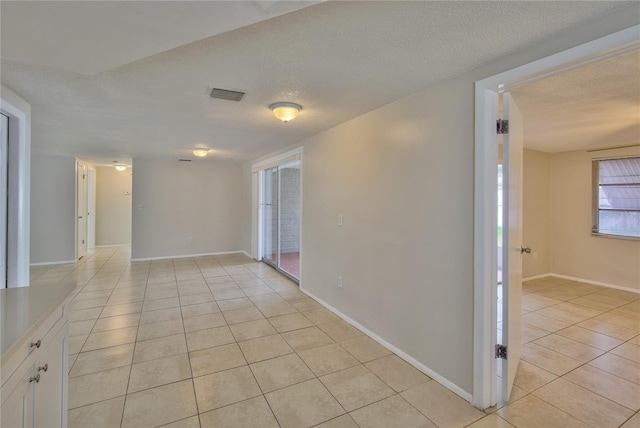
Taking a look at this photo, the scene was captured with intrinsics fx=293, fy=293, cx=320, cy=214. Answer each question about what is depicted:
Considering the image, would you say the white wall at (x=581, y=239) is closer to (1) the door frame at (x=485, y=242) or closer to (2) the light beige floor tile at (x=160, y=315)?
(1) the door frame at (x=485, y=242)

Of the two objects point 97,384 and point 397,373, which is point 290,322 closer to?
point 397,373

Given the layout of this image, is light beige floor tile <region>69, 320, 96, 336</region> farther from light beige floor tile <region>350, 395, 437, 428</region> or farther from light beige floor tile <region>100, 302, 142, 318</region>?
light beige floor tile <region>350, 395, 437, 428</region>

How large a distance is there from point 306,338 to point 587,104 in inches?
134

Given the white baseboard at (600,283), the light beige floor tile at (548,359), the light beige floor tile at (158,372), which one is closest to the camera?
the light beige floor tile at (158,372)

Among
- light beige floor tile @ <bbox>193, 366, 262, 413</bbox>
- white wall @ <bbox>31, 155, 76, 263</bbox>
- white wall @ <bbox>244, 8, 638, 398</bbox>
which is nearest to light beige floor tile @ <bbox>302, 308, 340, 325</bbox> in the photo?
white wall @ <bbox>244, 8, 638, 398</bbox>

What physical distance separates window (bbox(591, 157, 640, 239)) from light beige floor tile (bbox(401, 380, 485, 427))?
4572 mm

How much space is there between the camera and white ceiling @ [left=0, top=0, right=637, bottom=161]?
4.17 ft

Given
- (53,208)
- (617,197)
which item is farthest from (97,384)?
(617,197)

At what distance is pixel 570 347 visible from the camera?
2725 mm

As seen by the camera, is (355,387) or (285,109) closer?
(355,387)

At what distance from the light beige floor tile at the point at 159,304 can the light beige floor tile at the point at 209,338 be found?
963mm

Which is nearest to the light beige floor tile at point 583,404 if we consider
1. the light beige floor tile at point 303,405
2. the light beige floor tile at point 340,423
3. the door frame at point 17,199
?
the light beige floor tile at point 340,423

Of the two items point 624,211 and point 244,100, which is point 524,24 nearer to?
point 244,100

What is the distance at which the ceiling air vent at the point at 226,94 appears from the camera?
7.70ft
